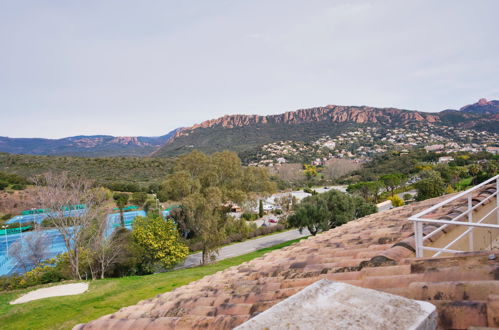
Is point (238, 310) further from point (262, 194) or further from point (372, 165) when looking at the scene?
point (372, 165)

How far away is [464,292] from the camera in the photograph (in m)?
1.72

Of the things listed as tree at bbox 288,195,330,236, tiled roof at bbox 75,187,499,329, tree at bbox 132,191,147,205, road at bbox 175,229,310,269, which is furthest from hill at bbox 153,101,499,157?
tiled roof at bbox 75,187,499,329

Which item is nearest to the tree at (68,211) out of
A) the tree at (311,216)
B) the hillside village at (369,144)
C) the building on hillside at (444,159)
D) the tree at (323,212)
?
the tree at (311,216)

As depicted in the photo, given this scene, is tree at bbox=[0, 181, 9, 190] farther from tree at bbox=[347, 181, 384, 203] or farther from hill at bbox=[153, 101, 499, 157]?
hill at bbox=[153, 101, 499, 157]

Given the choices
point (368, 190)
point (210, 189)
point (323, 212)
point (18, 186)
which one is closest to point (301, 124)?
point (368, 190)

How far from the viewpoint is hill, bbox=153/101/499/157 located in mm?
122356

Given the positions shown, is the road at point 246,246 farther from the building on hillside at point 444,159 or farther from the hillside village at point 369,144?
the hillside village at point 369,144

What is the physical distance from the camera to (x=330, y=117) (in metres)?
150

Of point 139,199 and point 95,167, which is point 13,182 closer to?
point 95,167

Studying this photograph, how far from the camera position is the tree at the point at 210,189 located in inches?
702

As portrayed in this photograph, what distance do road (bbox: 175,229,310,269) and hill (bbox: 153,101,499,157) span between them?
8063 centimetres

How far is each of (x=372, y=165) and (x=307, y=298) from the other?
8045 centimetres

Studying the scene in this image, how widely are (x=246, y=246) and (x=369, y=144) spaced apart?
101 meters

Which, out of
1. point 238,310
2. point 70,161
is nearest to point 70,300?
point 238,310
